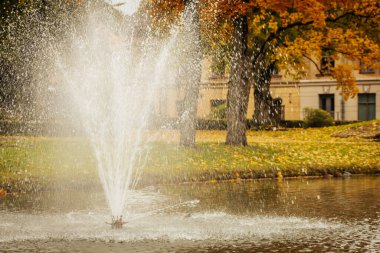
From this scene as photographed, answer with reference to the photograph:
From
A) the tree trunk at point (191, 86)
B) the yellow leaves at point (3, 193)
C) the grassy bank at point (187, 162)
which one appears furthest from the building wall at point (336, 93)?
the yellow leaves at point (3, 193)

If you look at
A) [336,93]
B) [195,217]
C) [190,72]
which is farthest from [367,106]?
[195,217]

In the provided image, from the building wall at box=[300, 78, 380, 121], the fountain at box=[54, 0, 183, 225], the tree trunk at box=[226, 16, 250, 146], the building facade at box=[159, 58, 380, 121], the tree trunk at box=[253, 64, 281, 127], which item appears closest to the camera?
the tree trunk at box=[226, 16, 250, 146]

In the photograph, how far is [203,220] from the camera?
10445mm

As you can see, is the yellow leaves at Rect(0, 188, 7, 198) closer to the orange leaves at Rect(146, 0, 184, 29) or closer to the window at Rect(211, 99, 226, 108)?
the orange leaves at Rect(146, 0, 184, 29)

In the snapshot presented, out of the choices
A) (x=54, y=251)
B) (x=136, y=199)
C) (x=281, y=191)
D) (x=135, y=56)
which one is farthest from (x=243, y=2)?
(x=135, y=56)

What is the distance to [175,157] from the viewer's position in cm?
1906

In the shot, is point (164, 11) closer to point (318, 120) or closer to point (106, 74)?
point (106, 74)

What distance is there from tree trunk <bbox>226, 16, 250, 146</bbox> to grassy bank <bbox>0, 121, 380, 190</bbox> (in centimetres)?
74

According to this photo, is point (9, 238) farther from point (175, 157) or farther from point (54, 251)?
point (175, 157)

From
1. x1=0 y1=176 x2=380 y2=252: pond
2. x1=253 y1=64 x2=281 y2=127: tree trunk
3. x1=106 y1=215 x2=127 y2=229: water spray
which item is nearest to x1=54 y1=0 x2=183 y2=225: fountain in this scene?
x1=253 y1=64 x2=281 y2=127: tree trunk

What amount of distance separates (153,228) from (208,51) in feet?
87.9

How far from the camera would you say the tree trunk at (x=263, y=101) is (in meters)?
43.7

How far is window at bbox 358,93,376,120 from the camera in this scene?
168 feet

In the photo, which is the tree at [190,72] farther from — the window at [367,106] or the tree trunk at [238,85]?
the window at [367,106]
